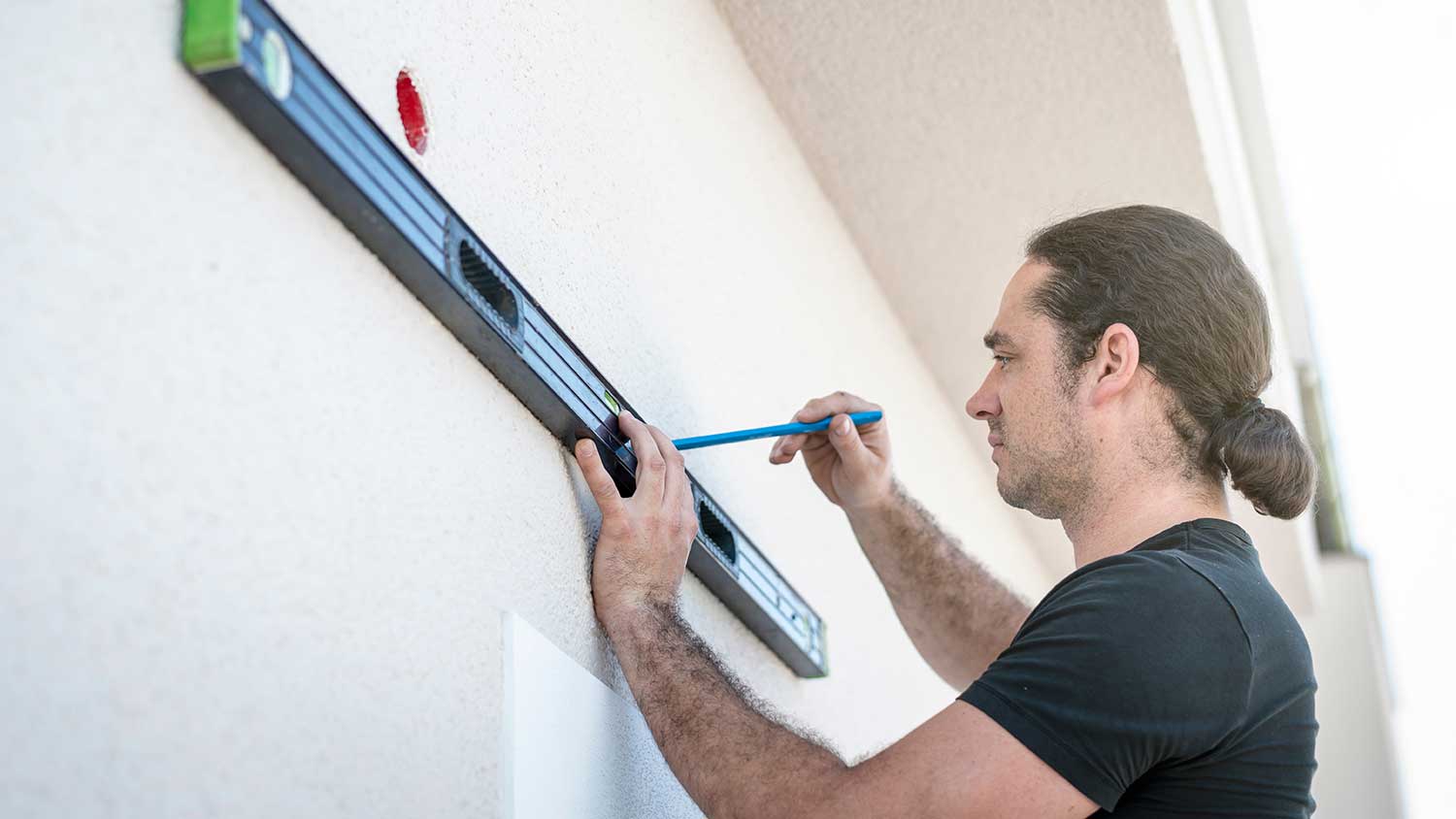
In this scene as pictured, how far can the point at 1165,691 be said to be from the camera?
4.16ft

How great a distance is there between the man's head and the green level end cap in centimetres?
119

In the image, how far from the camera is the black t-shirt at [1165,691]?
4.09 ft

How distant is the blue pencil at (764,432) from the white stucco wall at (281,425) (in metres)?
0.08

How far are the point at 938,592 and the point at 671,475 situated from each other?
796 millimetres

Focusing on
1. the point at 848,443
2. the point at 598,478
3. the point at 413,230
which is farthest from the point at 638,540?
the point at 848,443

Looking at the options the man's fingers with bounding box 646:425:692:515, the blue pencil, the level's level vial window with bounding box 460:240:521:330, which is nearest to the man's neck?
the blue pencil

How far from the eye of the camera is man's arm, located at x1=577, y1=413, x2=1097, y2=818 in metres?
1.23

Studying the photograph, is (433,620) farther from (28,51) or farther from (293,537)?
(28,51)

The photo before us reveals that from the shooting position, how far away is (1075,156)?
2688mm

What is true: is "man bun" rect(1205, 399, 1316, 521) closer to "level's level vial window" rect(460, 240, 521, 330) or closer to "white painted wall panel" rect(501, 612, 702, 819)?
"white painted wall panel" rect(501, 612, 702, 819)

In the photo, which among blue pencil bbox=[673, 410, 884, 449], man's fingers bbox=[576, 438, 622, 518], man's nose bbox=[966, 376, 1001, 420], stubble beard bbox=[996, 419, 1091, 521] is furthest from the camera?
man's nose bbox=[966, 376, 1001, 420]

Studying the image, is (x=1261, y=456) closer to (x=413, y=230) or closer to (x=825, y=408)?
(x=825, y=408)

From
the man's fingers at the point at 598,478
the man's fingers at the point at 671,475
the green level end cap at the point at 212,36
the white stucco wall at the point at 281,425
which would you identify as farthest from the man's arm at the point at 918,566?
the green level end cap at the point at 212,36

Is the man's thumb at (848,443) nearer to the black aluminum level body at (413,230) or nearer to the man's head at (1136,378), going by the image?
the man's head at (1136,378)
